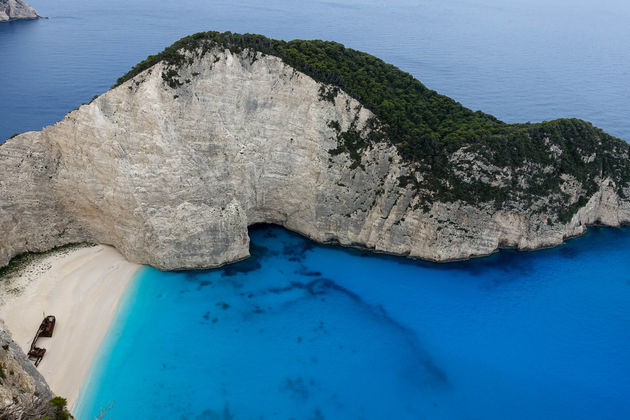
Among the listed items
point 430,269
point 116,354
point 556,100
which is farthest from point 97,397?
point 556,100

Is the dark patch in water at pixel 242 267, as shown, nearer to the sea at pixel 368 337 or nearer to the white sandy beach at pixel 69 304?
the sea at pixel 368 337

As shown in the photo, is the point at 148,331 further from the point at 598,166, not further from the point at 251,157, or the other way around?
the point at 598,166

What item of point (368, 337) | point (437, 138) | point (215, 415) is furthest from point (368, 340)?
point (437, 138)

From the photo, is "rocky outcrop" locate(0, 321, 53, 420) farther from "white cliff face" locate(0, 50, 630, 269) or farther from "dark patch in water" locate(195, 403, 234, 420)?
"white cliff face" locate(0, 50, 630, 269)

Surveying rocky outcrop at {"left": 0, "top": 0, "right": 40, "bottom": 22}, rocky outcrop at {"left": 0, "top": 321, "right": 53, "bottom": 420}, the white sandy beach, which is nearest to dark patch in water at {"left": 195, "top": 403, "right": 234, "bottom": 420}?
the white sandy beach

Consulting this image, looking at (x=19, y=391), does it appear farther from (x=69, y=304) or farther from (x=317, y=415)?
(x=69, y=304)
